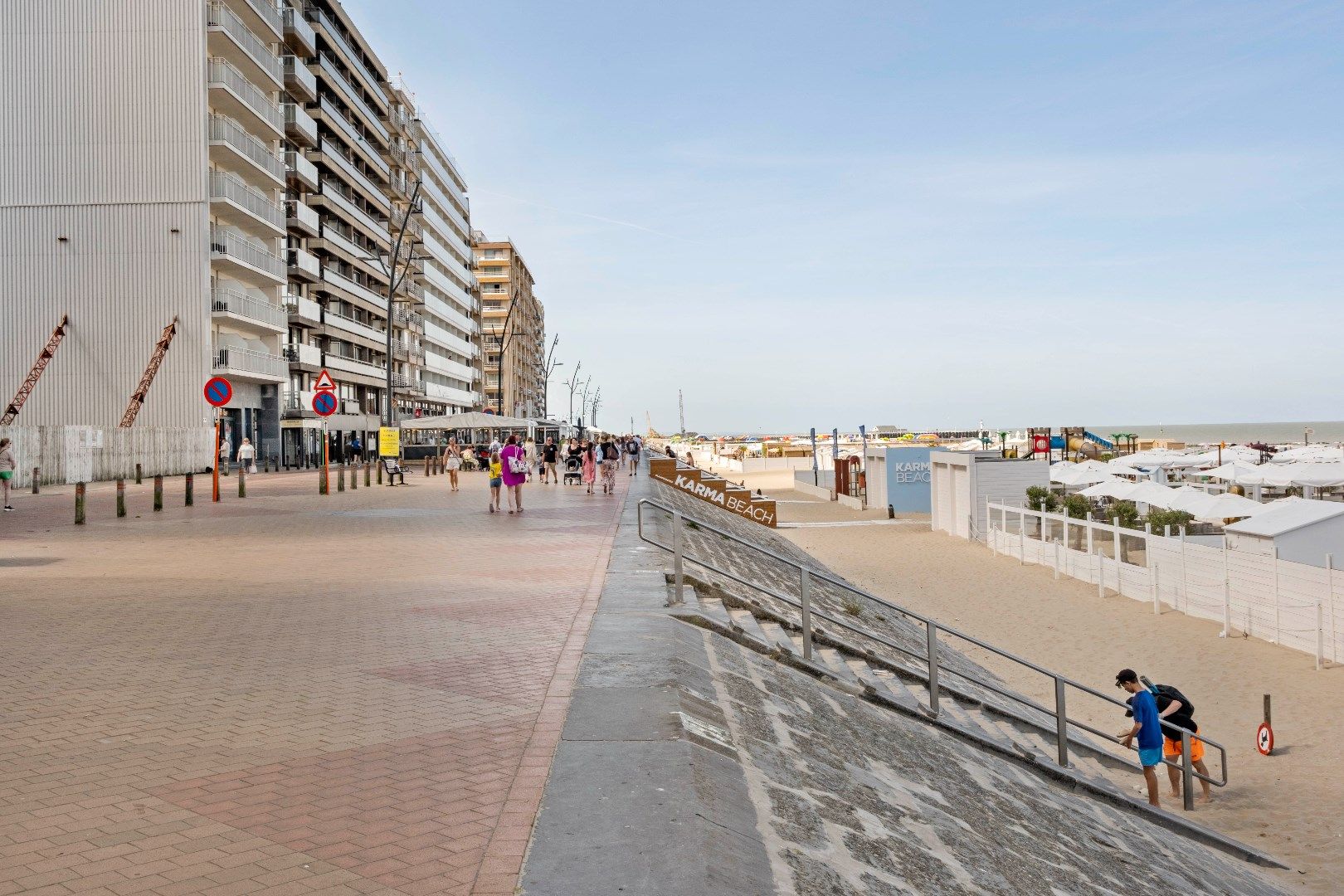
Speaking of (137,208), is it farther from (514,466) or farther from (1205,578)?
(1205,578)

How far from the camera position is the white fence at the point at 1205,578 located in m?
14.3

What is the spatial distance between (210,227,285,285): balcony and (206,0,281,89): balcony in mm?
6893

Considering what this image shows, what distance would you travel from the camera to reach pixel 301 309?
49.4 meters

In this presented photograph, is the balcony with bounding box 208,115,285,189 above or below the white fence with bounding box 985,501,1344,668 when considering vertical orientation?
above

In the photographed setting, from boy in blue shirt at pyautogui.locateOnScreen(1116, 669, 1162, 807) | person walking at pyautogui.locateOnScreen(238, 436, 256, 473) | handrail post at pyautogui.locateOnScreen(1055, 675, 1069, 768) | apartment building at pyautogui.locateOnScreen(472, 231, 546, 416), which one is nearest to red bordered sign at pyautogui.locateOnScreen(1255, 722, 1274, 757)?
boy in blue shirt at pyautogui.locateOnScreen(1116, 669, 1162, 807)

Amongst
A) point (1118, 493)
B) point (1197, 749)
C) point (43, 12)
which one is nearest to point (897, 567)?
point (1118, 493)

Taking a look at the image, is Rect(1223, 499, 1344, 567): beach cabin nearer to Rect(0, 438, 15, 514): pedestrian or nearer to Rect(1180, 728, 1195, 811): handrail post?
Rect(1180, 728, 1195, 811): handrail post

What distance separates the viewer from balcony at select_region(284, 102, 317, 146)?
48.7 m

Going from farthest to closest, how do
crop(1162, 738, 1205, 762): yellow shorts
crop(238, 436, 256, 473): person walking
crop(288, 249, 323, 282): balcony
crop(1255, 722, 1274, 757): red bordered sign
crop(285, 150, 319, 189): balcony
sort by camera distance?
crop(285, 150, 319, 189): balcony → crop(288, 249, 323, 282): balcony → crop(238, 436, 256, 473): person walking → crop(1255, 722, 1274, 757): red bordered sign → crop(1162, 738, 1205, 762): yellow shorts

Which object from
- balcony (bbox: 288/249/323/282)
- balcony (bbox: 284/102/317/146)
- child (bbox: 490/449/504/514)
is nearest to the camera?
child (bbox: 490/449/504/514)

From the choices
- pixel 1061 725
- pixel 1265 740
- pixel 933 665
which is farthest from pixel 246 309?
pixel 1265 740

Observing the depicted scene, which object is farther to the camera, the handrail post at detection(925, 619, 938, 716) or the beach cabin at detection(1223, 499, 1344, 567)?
the beach cabin at detection(1223, 499, 1344, 567)

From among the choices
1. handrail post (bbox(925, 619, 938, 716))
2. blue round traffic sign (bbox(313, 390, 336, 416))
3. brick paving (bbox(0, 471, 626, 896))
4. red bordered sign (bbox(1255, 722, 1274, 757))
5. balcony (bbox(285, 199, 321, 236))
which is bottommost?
red bordered sign (bbox(1255, 722, 1274, 757))

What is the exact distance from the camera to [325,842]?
12.3 ft
